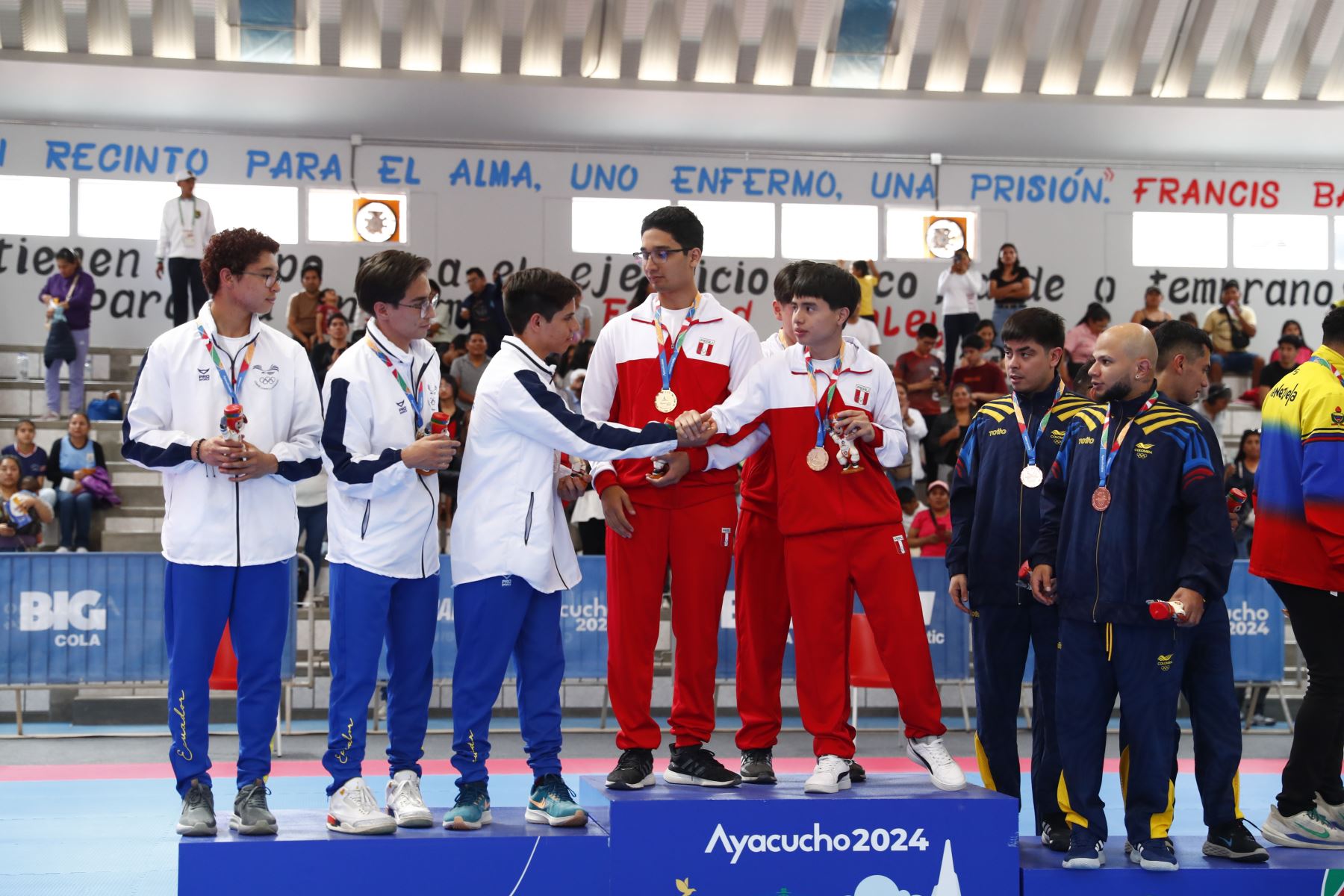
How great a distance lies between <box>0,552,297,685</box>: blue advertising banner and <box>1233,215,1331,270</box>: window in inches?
617

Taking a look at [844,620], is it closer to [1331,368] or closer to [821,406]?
[821,406]

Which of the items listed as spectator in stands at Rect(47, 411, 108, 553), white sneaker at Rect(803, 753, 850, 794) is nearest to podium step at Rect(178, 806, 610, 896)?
white sneaker at Rect(803, 753, 850, 794)

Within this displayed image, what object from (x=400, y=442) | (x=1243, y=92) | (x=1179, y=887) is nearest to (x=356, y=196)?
(x=1243, y=92)

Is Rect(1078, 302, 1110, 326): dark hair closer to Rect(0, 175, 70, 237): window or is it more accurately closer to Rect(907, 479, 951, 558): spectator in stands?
Rect(907, 479, 951, 558): spectator in stands

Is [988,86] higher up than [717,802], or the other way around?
[988,86]

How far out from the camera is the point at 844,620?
16.9 feet

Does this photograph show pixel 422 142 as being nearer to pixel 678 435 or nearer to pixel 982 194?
pixel 982 194

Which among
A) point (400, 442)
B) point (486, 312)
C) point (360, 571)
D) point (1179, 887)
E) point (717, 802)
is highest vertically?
point (486, 312)

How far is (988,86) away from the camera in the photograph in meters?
17.5

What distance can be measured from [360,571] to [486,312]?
37.5 feet

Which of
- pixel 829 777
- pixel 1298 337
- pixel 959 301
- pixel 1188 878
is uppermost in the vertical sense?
pixel 959 301

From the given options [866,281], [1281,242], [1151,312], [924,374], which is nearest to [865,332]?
[924,374]

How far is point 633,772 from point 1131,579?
2.06 metres

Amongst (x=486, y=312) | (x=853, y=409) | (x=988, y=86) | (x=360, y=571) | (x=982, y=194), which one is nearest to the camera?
(x=360, y=571)
